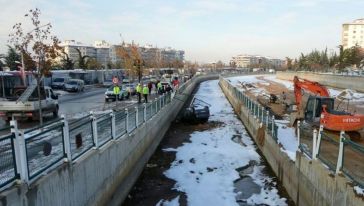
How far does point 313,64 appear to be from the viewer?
10819cm

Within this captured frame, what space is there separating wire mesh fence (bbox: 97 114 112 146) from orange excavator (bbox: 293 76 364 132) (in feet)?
31.4

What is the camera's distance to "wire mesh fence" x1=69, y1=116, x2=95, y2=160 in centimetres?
863

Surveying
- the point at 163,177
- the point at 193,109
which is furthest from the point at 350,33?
the point at 163,177

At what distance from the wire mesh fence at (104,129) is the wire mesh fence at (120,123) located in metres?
0.69

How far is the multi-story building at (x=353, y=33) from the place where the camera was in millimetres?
186500

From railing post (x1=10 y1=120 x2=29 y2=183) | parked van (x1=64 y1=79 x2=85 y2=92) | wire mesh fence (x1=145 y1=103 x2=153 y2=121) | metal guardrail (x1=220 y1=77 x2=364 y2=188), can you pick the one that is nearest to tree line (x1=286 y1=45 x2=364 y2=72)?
parked van (x1=64 y1=79 x2=85 y2=92)

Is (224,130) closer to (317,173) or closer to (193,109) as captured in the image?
(193,109)

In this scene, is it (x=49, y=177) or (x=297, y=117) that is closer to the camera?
(x=49, y=177)

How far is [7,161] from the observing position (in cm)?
609

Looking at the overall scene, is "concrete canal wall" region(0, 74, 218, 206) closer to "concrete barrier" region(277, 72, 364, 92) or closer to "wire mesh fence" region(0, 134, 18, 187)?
"wire mesh fence" region(0, 134, 18, 187)

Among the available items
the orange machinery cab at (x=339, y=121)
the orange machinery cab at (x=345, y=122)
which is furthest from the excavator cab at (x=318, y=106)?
the orange machinery cab at (x=345, y=122)

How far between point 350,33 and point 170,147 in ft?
633

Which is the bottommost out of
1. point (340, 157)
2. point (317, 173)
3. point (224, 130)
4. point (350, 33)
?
point (224, 130)

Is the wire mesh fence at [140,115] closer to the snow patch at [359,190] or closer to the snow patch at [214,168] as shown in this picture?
the snow patch at [214,168]
